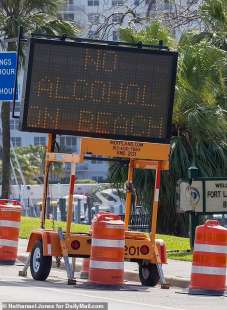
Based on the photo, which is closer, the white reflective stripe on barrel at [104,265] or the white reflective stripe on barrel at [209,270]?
the white reflective stripe on barrel at [209,270]

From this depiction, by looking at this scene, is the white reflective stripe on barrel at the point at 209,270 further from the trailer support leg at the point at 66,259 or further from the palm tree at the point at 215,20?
the palm tree at the point at 215,20

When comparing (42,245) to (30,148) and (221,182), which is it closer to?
(221,182)

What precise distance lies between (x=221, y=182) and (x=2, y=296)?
8.79 m

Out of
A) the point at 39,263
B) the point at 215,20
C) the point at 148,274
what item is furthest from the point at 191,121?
the point at 39,263

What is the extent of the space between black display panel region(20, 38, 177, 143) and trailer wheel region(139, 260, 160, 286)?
1.99 meters

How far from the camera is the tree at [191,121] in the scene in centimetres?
2767

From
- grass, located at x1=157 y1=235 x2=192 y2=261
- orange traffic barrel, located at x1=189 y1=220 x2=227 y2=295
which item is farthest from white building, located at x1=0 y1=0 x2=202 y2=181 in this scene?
orange traffic barrel, located at x1=189 y1=220 x2=227 y2=295

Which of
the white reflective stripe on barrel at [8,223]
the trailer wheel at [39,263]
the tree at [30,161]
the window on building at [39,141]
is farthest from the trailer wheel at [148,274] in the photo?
the window on building at [39,141]

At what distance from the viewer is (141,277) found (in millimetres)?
15820

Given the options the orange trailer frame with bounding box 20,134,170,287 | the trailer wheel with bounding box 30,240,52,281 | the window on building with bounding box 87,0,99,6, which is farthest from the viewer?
the window on building with bounding box 87,0,99,6

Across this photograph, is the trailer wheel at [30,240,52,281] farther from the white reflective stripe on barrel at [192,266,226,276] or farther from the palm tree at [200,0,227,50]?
the palm tree at [200,0,227,50]

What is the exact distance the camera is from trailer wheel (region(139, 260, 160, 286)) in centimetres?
1555

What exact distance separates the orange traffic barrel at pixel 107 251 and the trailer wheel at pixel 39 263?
91cm

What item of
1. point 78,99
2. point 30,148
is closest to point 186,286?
point 78,99
